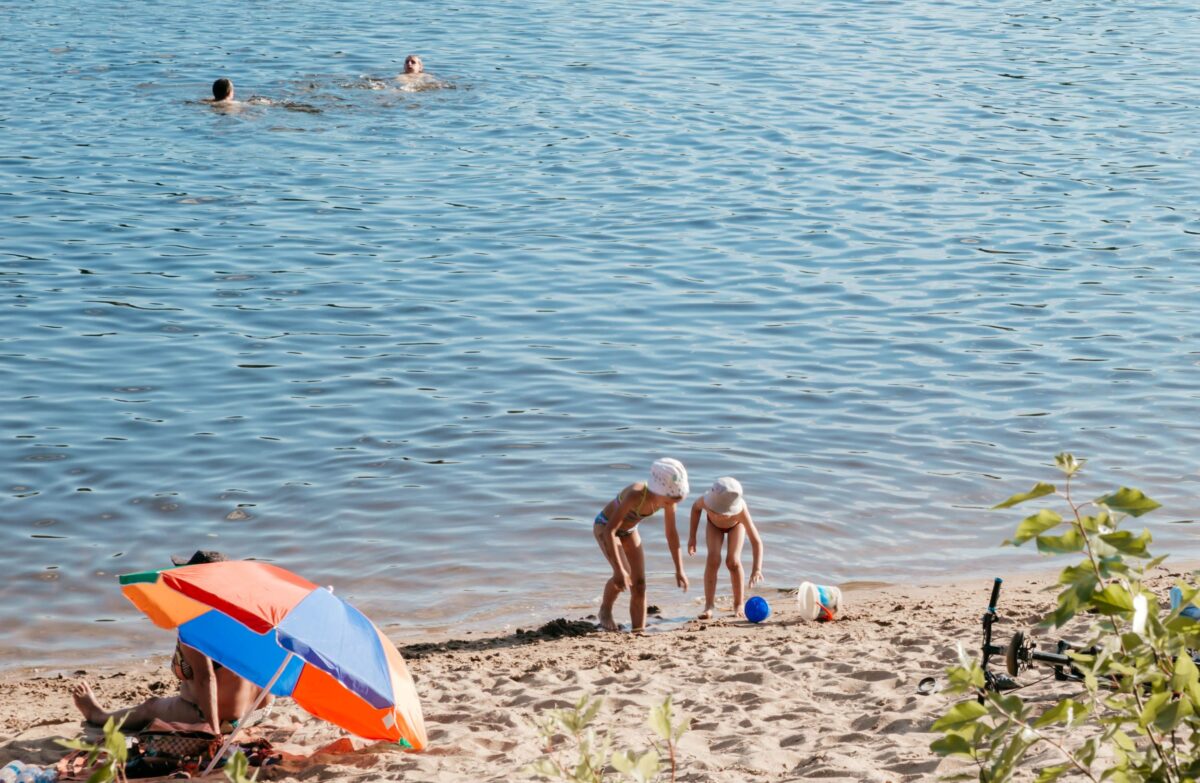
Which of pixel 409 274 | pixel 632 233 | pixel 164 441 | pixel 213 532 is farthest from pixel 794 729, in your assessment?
pixel 632 233

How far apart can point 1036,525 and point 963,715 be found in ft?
1.23

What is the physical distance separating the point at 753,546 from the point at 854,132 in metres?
12.9

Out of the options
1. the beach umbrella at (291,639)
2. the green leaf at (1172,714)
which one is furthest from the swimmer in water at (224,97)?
the green leaf at (1172,714)

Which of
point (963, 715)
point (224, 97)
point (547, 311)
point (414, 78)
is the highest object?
point (414, 78)

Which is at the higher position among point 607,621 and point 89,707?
point 89,707

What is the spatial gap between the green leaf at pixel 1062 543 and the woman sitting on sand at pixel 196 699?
15.5ft

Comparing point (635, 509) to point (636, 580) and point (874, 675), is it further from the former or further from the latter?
point (874, 675)

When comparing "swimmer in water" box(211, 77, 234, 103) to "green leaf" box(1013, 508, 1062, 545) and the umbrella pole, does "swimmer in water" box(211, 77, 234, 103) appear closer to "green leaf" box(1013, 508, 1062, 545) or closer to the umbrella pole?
the umbrella pole

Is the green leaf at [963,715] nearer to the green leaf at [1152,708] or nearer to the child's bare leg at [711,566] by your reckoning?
the green leaf at [1152,708]

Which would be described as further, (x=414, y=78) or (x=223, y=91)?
(x=414, y=78)

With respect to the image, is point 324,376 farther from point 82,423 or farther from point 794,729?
point 794,729

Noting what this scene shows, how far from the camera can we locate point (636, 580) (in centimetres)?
865

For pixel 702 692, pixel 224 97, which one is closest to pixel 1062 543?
pixel 702 692

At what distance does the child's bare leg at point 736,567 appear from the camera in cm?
880
